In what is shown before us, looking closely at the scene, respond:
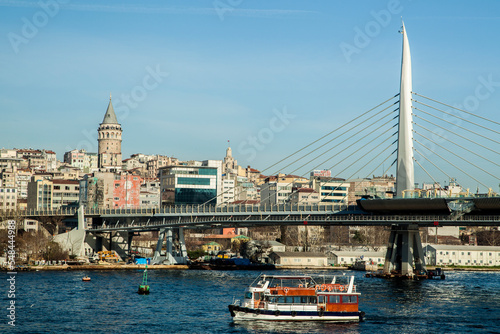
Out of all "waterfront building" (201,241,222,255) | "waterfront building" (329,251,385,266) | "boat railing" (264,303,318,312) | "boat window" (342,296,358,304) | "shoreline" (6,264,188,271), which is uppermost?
"waterfront building" (201,241,222,255)

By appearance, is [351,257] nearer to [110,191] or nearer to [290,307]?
[110,191]

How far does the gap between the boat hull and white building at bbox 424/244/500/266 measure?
249ft

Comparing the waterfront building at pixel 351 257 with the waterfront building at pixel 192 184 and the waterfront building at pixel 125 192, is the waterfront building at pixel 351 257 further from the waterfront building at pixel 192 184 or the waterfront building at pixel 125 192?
the waterfront building at pixel 192 184

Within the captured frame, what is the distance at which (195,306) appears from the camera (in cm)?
5788

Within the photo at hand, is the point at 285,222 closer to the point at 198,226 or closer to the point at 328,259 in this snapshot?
the point at 198,226

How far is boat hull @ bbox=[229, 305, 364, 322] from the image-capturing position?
165 feet

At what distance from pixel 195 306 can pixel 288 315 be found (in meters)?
10.2

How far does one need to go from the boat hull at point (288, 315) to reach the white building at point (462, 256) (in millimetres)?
75978

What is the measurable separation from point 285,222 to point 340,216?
21.7ft

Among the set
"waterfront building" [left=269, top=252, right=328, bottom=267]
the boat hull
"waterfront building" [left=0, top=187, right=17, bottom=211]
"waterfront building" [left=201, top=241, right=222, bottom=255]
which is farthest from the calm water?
"waterfront building" [left=0, top=187, right=17, bottom=211]

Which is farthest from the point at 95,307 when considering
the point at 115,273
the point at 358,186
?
the point at 358,186

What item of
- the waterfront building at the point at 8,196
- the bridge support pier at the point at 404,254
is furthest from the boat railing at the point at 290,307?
the waterfront building at the point at 8,196

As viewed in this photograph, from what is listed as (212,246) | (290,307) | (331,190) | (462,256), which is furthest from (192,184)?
(290,307)

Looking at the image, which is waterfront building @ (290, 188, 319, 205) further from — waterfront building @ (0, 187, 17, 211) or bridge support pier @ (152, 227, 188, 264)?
waterfront building @ (0, 187, 17, 211)
